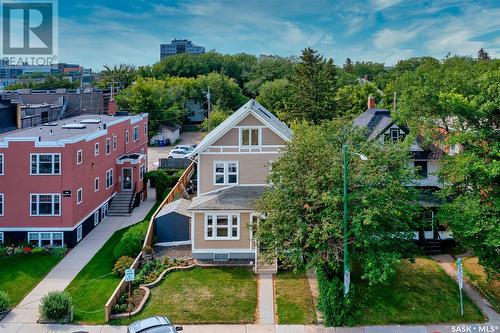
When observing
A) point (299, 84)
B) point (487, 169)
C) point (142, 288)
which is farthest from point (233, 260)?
point (299, 84)

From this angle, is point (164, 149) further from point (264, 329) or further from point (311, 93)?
point (264, 329)

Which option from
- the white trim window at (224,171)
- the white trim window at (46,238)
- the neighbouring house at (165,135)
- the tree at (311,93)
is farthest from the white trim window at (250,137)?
the neighbouring house at (165,135)

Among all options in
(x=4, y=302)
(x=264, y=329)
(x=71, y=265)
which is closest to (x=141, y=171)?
(x=71, y=265)

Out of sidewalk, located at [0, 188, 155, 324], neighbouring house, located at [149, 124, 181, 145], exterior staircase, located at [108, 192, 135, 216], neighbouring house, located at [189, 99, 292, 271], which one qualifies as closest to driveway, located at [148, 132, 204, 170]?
neighbouring house, located at [149, 124, 181, 145]

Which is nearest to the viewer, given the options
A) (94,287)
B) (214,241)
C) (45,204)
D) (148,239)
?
(94,287)

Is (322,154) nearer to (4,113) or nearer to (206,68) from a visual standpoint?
(4,113)

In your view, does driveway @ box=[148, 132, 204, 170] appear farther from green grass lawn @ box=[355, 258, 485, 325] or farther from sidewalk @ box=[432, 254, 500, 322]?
green grass lawn @ box=[355, 258, 485, 325]

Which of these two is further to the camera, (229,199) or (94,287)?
(229,199)
